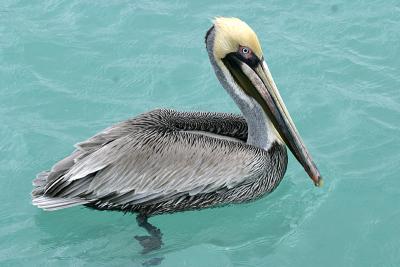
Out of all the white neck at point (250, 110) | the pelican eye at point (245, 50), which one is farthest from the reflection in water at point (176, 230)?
the pelican eye at point (245, 50)

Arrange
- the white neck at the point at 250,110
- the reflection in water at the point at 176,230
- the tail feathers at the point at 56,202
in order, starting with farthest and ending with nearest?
the white neck at the point at 250,110
the reflection in water at the point at 176,230
the tail feathers at the point at 56,202

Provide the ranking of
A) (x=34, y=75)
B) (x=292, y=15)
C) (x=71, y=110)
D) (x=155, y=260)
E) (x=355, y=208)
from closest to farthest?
(x=155, y=260) < (x=355, y=208) < (x=71, y=110) < (x=34, y=75) < (x=292, y=15)

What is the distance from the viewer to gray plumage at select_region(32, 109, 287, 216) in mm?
5273

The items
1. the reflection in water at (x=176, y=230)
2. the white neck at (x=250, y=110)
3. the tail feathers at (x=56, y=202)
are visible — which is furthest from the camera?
the white neck at (x=250, y=110)

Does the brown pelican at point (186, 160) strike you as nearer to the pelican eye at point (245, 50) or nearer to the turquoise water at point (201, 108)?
the pelican eye at point (245, 50)

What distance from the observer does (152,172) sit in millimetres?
5309

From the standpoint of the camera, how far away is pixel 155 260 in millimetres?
5238

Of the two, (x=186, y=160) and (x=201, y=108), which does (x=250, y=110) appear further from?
(x=201, y=108)

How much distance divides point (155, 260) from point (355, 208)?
1.60 meters

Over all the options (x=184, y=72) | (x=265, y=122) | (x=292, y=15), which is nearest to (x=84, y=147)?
(x=265, y=122)

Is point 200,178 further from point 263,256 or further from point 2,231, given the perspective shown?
point 2,231

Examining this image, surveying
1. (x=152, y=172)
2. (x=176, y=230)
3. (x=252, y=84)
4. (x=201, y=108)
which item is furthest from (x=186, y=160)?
(x=201, y=108)

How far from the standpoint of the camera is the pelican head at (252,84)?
17.5 feet

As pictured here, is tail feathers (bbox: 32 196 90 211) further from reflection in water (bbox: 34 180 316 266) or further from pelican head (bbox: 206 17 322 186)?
pelican head (bbox: 206 17 322 186)
